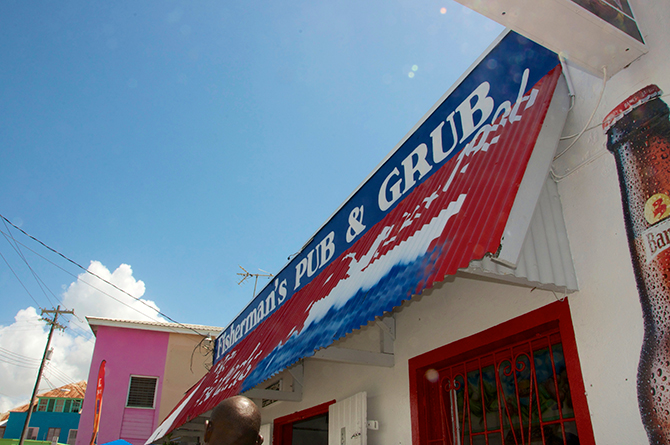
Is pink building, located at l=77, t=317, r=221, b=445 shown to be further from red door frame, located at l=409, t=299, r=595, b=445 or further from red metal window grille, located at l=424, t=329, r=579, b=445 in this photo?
red metal window grille, located at l=424, t=329, r=579, b=445

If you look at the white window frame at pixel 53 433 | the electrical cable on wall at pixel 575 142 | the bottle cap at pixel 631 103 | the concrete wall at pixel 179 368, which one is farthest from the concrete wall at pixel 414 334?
the white window frame at pixel 53 433

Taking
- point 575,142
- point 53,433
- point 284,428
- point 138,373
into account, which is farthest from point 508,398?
point 53,433

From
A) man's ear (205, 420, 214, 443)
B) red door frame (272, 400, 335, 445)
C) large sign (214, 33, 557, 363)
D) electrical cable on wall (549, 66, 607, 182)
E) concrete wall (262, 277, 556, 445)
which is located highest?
large sign (214, 33, 557, 363)

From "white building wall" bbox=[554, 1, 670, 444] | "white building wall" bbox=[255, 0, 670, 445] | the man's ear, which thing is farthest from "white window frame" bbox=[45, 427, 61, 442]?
"white building wall" bbox=[554, 1, 670, 444]

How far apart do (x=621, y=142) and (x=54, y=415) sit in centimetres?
3603

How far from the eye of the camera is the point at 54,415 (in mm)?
30688

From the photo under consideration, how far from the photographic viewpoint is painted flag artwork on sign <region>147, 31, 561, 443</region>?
119 inches

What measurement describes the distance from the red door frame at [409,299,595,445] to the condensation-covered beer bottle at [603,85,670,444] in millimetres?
435

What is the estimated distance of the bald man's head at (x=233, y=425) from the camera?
2168 millimetres

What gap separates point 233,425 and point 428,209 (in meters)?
2.22

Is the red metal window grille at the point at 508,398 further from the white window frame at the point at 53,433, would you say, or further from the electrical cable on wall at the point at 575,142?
the white window frame at the point at 53,433

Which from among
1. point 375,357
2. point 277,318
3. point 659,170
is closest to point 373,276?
point 375,357

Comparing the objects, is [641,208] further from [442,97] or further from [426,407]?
[426,407]

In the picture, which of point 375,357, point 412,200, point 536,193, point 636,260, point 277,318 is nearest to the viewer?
point 636,260
